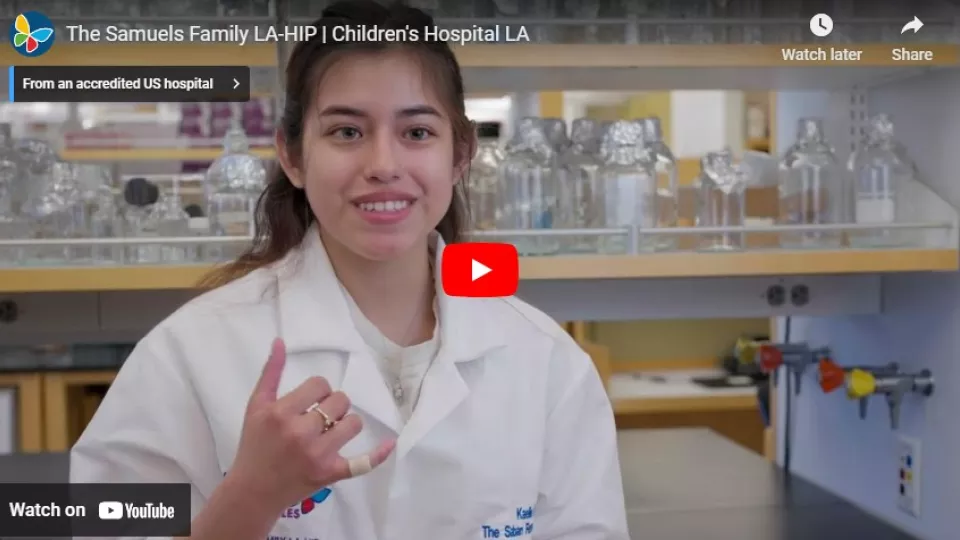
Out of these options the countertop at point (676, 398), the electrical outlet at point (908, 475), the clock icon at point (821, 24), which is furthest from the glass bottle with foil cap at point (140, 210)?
the countertop at point (676, 398)

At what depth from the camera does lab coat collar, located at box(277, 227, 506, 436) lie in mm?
724

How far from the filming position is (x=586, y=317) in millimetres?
1207

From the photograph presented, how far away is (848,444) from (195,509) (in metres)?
1.03

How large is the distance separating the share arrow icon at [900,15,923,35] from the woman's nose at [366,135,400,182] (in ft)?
2.13

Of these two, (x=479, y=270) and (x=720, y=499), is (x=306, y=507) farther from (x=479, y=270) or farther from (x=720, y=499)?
(x=720, y=499)

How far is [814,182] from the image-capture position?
1197 millimetres

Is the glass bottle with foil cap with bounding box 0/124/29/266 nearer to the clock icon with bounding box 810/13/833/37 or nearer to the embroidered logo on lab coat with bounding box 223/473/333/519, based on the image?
the embroidered logo on lab coat with bounding box 223/473/333/519

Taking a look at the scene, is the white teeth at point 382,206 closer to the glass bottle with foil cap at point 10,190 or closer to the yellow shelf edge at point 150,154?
the glass bottle with foil cap at point 10,190

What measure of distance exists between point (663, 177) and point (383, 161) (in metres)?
0.60

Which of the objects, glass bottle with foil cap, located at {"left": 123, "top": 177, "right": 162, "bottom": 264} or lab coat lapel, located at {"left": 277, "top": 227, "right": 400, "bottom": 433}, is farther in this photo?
glass bottle with foil cap, located at {"left": 123, "top": 177, "right": 162, "bottom": 264}

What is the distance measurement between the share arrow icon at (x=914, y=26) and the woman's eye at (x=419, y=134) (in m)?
0.62

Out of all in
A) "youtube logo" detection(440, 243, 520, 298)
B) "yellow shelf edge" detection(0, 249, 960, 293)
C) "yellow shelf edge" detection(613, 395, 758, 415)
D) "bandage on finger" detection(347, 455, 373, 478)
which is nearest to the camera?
"bandage on finger" detection(347, 455, 373, 478)

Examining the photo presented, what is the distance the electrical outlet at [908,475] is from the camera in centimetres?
121

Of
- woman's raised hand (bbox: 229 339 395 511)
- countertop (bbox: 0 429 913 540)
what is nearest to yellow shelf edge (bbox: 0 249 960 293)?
countertop (bbox: 0 429 913 540)
